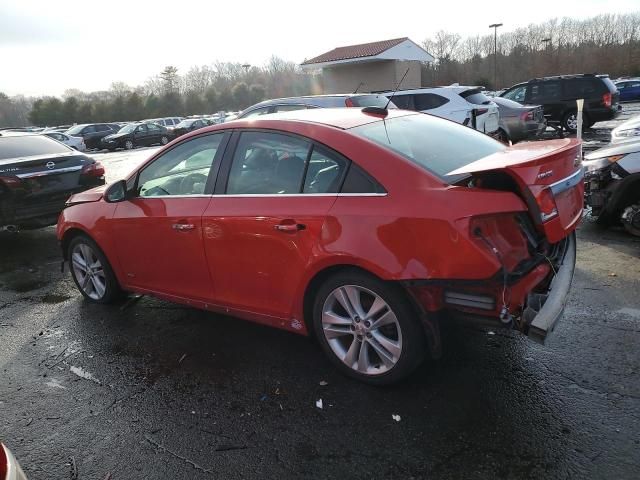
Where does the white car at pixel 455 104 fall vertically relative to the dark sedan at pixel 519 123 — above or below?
above

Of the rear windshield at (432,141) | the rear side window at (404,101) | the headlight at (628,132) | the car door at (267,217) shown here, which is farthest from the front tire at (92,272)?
the rear side window at (404,101)

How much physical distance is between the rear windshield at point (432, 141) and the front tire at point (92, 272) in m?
2.75

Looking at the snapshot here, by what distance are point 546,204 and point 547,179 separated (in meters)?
0.14

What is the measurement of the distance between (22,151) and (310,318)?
654 cm

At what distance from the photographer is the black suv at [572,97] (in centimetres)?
1548

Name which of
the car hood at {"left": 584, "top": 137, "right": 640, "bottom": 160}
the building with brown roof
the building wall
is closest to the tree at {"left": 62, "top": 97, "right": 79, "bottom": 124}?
the building with brown roof

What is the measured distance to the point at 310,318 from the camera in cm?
326

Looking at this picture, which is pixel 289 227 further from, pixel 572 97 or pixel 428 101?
pixel 572 97

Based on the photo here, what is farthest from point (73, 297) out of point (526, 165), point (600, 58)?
point (600, 58)

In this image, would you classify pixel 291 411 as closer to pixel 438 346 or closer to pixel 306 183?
pixel 438 346

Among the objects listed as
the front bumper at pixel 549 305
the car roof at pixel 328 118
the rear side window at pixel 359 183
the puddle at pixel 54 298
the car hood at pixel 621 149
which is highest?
the car roof at pixel 328 118

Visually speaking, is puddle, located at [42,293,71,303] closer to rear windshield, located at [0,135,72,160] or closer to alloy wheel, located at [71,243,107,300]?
alloy wheel, located at [71,243,107,300]

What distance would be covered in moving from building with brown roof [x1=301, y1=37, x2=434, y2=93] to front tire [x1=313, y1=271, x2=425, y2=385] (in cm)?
2817

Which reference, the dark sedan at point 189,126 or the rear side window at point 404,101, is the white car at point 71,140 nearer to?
the dark sedan at point 189,126
